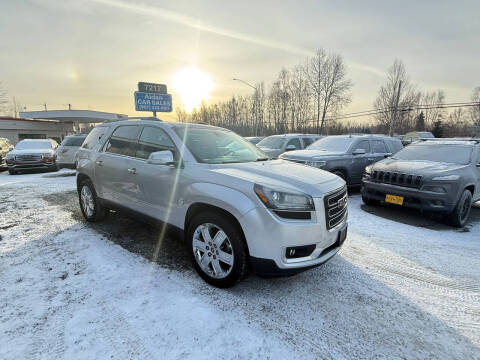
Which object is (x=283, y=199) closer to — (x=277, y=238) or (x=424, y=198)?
(x=277, y=238)

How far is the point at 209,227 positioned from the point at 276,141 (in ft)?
28.2

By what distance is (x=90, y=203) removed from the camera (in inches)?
183

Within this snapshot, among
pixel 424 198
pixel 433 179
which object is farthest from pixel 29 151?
pixel 433 179

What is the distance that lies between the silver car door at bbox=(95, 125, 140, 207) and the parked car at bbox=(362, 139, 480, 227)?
5.22 meters

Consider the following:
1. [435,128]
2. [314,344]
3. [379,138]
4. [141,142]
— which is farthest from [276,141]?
[435,128]

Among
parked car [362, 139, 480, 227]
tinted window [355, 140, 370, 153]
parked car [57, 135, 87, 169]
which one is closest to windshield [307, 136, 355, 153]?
tinted window [355, 140, 370, 153]

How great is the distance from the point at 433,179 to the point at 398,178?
0.61 metres

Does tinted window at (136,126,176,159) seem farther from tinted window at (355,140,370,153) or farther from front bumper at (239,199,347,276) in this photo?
tinted window at (355,140,370,153)

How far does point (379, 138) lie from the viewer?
8.61 metres

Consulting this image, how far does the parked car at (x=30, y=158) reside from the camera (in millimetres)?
11336

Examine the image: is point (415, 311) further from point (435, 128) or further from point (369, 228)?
point (435, 128)

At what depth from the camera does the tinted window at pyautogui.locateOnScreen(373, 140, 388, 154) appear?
27.7ft

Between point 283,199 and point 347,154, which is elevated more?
point 347,154

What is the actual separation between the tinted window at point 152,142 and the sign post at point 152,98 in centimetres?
1336
